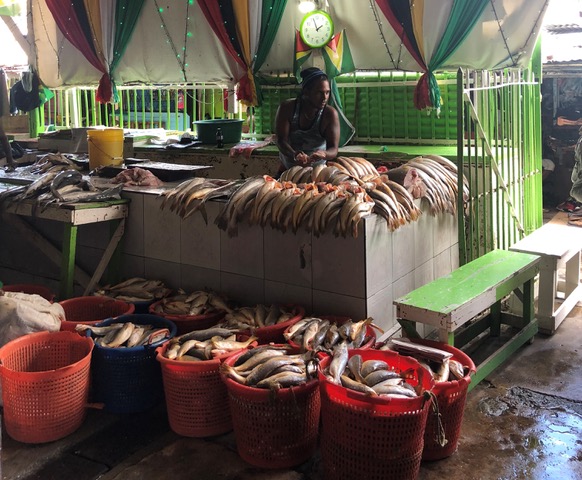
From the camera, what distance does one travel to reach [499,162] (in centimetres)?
593

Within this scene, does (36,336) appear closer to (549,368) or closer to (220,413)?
(220,413)

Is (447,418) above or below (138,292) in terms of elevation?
below

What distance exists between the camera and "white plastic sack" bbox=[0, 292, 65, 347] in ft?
13.5

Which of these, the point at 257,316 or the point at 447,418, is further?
the point at 257,316

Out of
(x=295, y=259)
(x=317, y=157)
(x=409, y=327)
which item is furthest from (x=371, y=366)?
(x=317, y=157)

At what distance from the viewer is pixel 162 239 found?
5.30 metres

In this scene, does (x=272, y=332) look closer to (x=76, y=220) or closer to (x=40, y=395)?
(x=40, y=395)

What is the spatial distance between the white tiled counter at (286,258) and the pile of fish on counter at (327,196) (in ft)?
0.31

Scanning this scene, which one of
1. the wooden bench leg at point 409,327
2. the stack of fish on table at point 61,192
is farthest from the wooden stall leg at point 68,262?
the wooden bench leg at point 409,327

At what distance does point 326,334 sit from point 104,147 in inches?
161

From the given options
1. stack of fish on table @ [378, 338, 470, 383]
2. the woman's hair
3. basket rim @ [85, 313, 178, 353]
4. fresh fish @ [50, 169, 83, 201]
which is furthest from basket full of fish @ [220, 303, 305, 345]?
the woman's hair

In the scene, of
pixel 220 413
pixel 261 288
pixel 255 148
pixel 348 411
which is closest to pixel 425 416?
pixel 348 411

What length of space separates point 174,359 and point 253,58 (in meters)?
6.24

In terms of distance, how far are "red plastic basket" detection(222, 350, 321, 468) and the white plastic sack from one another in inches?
61.7
